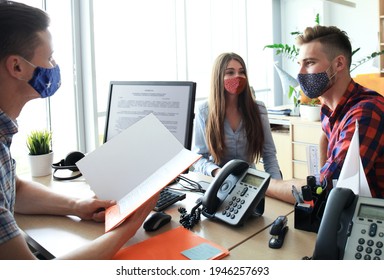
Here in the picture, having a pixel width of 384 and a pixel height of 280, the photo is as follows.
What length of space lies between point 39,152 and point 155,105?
2.31 ft

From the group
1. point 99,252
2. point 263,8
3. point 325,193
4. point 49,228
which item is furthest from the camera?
point 263,8

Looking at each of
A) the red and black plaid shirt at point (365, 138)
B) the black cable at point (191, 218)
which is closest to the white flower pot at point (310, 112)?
the red and black plaid shirt at point (365, 138)

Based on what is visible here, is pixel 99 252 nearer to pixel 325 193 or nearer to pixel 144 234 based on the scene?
pixel 144 234

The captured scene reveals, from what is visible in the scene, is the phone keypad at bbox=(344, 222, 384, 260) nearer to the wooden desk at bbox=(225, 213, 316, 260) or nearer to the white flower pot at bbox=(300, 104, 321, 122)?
the wooden desk at bbox=(225, 213, 316, 260)

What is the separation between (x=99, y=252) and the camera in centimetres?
93

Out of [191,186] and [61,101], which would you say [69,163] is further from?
[61,101]

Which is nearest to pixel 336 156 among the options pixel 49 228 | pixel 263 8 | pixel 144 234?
pixel 144 234

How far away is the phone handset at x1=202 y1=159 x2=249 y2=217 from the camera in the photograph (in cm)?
117

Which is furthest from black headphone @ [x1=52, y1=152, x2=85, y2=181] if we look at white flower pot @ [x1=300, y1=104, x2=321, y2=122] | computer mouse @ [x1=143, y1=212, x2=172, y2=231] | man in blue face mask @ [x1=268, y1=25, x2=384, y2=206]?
white flower pot @ [x1=300, y1=104, x2=321, y2=122]

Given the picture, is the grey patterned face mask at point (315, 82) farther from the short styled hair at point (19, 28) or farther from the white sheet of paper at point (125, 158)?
the short styled hair at point (19, 28)

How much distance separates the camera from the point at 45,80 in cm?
118

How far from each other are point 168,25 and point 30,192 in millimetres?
2595

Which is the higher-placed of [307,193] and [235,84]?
[235,84]

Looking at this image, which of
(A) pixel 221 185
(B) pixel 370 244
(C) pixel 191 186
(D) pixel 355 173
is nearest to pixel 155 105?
(C) pixel 191 186
